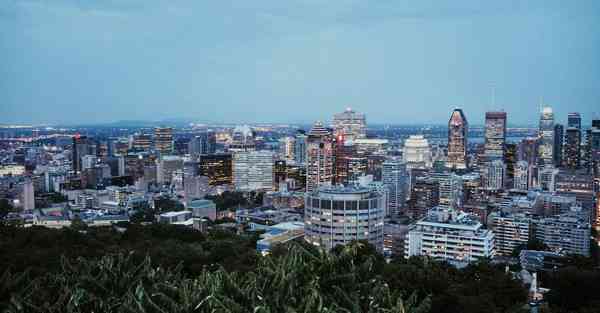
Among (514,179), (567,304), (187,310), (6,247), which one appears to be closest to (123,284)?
(187,310)

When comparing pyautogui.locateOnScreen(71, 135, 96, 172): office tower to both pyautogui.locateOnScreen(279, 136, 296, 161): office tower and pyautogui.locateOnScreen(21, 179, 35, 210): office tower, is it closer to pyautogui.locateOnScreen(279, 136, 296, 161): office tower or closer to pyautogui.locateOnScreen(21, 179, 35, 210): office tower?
pyautogui.locateOnScreen(21, 179, 35, 210): office tower

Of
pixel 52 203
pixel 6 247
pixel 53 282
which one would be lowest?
pixel 52 203

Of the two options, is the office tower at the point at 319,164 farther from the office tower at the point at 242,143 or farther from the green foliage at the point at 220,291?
the green foliage at the point at 220,291

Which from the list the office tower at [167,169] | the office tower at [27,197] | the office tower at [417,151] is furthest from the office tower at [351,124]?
the office tower at [27,197]

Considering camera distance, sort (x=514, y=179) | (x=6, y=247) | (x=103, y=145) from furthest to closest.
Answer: (x=103, y=145), (x=514, y=179), (x=6, y=247)

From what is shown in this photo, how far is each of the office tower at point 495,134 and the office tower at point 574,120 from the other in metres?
5.02

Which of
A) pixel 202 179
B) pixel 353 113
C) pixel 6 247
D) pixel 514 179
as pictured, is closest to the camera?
pixel 6 247

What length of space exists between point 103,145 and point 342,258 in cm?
3840

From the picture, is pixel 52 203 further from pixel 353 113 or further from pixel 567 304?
pixel 353 113

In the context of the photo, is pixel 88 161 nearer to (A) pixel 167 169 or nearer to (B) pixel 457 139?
(A) pixel 167 169

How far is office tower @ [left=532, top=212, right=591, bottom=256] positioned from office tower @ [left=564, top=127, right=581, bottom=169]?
16935 mm

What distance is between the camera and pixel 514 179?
104ft

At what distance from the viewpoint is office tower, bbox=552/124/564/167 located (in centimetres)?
3576

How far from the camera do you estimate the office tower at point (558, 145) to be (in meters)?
35.8
